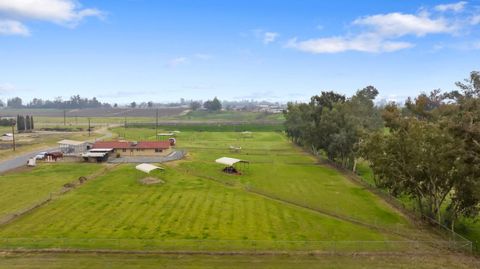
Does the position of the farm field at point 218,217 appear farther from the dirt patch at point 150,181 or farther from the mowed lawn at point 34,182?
the mowed lawn at point 34,182

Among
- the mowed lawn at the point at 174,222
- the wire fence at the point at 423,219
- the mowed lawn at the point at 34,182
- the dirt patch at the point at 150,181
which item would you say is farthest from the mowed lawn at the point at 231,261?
the dirt patch at the point at 150,181

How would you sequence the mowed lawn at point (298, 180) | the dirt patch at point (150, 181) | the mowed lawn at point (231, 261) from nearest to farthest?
1. the mowed lawn at point (231, 261)
2. the mowed lawn at point (298, 180)
3. the dirt patch at point (150, 181)

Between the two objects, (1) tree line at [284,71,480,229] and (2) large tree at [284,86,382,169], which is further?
(2) large tree at [284,86,382,169]

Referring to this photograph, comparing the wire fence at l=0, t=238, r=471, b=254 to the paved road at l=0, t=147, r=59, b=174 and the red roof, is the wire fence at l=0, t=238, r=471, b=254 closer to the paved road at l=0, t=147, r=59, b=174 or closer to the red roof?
the paved road at l=0, t=147, r=59, b=174

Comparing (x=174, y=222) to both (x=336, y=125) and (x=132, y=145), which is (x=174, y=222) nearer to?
(x=336, y=125)

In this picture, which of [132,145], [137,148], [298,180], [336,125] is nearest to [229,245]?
[298,180]

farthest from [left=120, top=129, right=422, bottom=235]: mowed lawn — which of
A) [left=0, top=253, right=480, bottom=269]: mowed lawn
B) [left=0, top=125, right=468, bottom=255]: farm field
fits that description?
[left=0, top=253, right=480, bottom=269]: mowed lawn
